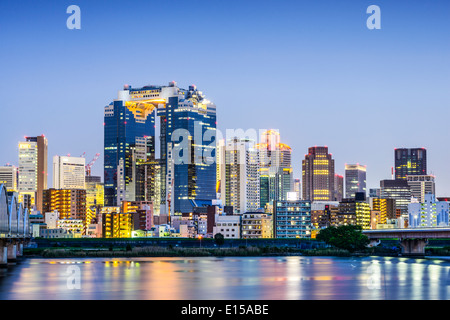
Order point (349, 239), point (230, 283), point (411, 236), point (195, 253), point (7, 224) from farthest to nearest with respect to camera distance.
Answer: point (195, 253) → point (349, 239) → point (411, 236) → point (7, 224) → point (230, 283)

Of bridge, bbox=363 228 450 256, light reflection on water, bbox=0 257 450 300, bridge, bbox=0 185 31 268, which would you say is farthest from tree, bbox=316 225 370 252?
bridge, bbox=0 185 31 268

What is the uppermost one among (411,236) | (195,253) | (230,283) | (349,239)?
(411,236)

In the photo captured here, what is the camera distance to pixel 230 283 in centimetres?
9562

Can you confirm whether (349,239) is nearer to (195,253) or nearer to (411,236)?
(411,236)

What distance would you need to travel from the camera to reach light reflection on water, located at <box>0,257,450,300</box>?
3145 inches

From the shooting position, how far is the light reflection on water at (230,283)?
262 ft

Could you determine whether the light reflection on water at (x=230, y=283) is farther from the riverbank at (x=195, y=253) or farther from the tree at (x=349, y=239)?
the tree at (x=349, y=239)

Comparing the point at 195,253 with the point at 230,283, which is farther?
the point at 195,253

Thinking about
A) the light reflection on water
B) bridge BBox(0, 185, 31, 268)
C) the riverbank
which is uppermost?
bridge BBox(0, 185, 31, 268)

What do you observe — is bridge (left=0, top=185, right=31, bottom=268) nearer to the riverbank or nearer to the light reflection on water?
the light reflection on water

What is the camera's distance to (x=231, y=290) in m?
86.6

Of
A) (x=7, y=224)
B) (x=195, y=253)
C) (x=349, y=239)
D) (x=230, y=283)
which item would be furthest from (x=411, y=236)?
(x=7, y=224)
